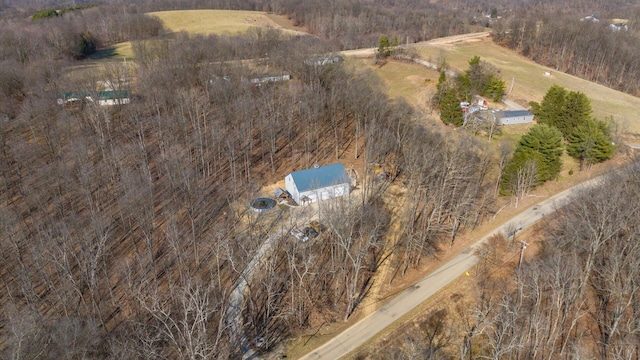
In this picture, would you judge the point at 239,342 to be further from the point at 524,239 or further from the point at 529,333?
the point at 524,239

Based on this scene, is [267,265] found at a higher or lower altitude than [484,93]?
lower

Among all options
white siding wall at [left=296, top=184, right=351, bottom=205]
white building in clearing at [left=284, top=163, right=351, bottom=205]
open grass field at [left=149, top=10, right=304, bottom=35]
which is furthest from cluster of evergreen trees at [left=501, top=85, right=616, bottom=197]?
open grass field at [left=149, top=10, right=304, bottom=35]

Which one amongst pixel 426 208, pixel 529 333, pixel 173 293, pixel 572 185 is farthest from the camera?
pixel 572 185

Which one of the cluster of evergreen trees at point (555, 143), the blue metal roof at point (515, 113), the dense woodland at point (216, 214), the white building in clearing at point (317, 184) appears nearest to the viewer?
the dense woodland at point (216, 214)

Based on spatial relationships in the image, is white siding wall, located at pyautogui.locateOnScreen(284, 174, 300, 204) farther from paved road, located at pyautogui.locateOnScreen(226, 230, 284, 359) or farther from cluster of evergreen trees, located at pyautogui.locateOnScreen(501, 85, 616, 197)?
cluster of evergreen trees, located at pyautogui.locateOnScreen(501, 85, 616, 197)

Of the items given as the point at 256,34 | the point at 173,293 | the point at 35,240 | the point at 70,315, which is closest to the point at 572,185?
the point at 173,293

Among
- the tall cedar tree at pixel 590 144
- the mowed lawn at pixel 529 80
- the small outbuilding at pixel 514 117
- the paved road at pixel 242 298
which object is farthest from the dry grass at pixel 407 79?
the paved road at pixel 242 298

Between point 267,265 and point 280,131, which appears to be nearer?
point 267,265

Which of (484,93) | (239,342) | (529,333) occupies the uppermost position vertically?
(484,93)

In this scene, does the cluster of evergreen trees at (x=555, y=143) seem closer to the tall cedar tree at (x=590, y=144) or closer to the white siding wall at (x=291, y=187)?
the tall cedar tree at (x=590, y=144)
